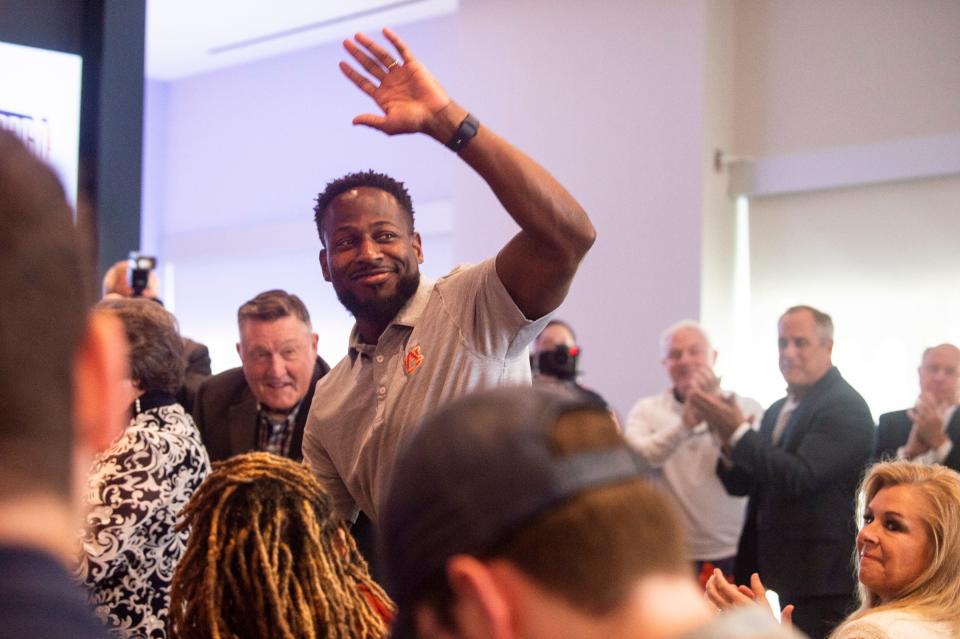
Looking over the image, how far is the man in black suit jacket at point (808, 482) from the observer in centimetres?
380

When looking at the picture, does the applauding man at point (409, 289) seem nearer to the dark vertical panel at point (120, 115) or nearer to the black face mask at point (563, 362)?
the dark vertical panel at point (120, 115)

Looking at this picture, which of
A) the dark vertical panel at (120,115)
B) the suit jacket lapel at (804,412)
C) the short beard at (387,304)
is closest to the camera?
the short beard at (387,304)

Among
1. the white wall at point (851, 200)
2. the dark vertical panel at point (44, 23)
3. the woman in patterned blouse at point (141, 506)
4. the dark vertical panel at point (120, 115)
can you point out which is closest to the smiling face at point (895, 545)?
the woman in patterned blouse at point (141, 506)

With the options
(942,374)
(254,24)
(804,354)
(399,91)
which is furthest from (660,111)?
(399,91)

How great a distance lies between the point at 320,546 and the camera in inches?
57.6

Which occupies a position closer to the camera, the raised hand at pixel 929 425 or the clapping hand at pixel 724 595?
the clapping hand at pixel 724 595

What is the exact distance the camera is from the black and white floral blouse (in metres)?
2.34

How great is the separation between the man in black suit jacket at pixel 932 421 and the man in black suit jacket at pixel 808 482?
37 centimetres

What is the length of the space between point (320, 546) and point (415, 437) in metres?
0.70

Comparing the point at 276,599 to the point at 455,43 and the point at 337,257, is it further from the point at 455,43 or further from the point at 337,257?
the point at 455,43

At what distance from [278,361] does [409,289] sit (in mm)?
1300

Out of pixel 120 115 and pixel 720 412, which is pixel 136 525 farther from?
pixel 720 412

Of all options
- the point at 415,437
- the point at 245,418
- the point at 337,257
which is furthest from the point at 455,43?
the point at 415,437

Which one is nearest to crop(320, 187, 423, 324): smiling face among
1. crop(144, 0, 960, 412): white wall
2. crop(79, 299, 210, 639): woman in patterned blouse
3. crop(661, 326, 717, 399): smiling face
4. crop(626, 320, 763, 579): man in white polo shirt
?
crop(79, 299, 210, 639): woman in patterned blouse
